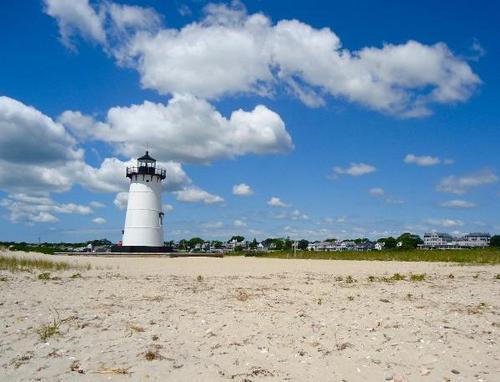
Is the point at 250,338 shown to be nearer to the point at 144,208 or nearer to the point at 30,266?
the point at 30,266

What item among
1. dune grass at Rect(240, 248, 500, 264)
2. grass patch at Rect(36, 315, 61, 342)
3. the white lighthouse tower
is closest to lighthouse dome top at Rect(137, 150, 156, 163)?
the white lighthouse tower

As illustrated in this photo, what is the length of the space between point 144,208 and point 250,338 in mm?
45585

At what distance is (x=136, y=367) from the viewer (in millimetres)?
6445

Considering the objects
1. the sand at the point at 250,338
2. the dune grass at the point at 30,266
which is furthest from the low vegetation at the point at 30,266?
the sand at the point at 250,338

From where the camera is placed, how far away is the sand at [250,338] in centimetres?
633

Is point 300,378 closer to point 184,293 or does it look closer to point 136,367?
point 136,367

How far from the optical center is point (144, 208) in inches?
2041

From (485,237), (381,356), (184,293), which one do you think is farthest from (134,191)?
(485,237)

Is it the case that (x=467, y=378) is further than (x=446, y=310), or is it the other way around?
(x=446, y=310)

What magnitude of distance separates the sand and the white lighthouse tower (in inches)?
1538

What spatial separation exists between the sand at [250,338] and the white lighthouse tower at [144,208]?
3907 centimetres

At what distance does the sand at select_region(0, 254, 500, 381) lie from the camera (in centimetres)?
633

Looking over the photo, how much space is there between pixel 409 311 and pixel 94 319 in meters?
6.45

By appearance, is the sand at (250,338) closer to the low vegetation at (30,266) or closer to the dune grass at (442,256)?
the low vegetation at (30,266)
